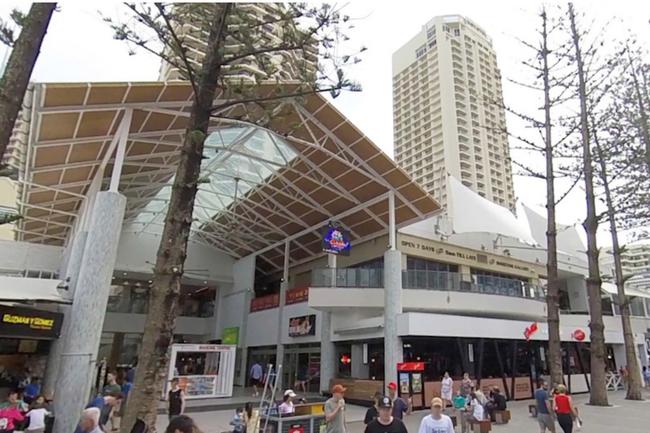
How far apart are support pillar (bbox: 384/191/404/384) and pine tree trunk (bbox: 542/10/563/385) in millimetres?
4801

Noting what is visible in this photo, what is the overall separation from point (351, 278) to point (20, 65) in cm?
1628

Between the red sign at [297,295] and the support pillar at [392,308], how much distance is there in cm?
550

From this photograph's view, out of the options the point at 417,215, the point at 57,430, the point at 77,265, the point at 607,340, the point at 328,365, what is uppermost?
the point at 417,215

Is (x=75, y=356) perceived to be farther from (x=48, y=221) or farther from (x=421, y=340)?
(x=48, y=221)

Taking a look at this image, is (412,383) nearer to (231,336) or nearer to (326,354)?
(326,354)

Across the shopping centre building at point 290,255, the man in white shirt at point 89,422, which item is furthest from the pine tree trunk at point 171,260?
the shopping centre building at point 290,255

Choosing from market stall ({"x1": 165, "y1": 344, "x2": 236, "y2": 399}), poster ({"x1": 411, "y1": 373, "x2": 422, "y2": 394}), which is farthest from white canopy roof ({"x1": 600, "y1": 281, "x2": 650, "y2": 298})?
market stall ({"x1": 165, "y1": 344, "x2": 236, "y2": 399})

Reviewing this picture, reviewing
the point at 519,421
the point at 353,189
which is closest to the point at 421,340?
the point at 519,421

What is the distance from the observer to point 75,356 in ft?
35.8

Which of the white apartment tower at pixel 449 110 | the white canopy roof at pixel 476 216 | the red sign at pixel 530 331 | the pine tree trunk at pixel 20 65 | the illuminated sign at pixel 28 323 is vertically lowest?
the illuminated sign at pixel 28 323

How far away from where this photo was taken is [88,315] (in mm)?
11336

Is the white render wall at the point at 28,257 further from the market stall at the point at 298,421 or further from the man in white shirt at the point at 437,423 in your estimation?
the man in white shirt at the point at 437,423

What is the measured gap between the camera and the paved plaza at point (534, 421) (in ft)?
35.2

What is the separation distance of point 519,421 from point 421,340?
457 cm
